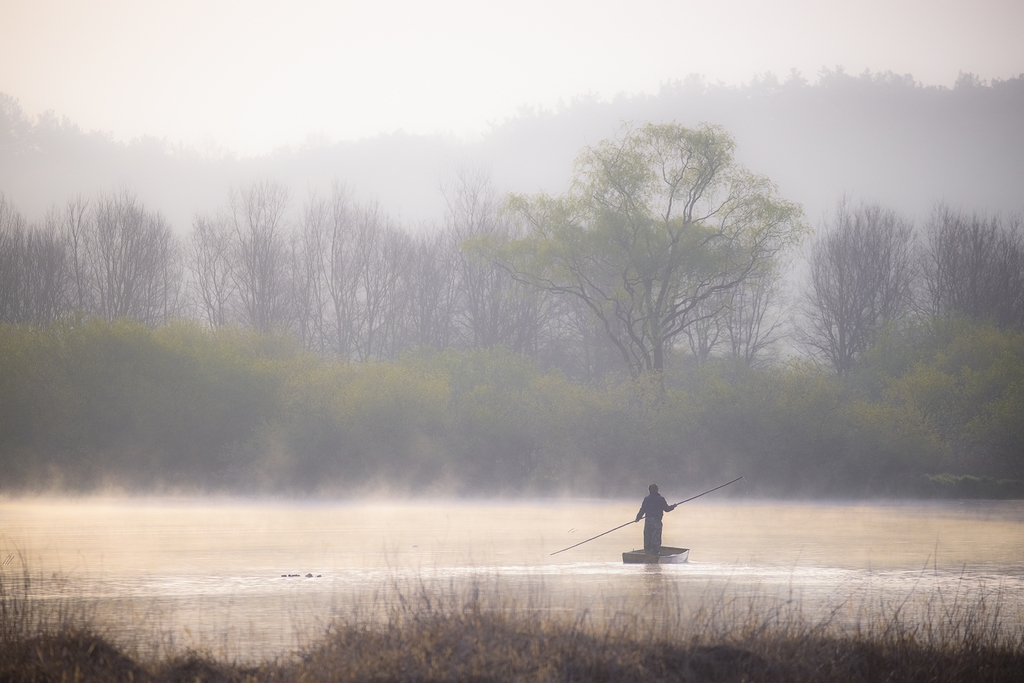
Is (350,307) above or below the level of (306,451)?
A: above

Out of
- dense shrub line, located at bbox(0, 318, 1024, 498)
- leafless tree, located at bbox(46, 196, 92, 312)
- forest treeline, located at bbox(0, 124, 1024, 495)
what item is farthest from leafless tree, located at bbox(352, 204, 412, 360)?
dense shrub line, located at bbox(0, 318, 1024, 498)

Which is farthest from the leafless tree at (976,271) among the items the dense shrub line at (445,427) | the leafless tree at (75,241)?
the leafless tree at (75,241)

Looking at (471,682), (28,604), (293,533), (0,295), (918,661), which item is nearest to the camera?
(471,682)

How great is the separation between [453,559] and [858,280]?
54556mm

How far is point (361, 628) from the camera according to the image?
14.5 metres

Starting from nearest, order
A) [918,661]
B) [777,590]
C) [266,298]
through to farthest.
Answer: [918,661] < [777,590] < [266,298]

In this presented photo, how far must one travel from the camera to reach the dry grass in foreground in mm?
12594

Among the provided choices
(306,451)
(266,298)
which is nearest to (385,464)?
(306,451)

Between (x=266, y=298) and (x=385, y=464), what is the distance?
23846mm

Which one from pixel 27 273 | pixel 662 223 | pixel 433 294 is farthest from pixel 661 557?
pixel 27 273

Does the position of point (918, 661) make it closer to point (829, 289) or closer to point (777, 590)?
point (777, 590)

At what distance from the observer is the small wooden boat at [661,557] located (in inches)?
1050

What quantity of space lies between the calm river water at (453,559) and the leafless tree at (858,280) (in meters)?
25.6

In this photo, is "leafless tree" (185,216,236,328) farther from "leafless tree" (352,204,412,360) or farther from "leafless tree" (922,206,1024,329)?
"leafless tree" (922,206,1024,329)
